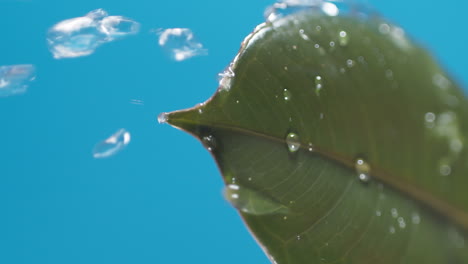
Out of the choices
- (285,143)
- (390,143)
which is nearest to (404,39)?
(390,143)

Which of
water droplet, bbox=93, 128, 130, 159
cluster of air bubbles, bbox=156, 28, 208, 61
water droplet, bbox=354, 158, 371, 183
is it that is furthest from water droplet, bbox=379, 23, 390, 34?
water droplet, bbox=93, 128, 130, 159

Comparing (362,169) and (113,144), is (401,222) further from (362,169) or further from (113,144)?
(113,144)

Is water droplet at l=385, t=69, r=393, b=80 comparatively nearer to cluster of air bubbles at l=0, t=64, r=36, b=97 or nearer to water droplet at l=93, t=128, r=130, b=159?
A: water droplet at l=93, t=128, r=130, b=159

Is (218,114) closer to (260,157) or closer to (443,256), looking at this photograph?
(260,157)

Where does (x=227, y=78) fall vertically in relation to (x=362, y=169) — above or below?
above

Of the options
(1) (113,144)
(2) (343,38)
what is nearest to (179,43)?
(1) (113,144)

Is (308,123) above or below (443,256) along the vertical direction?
above
